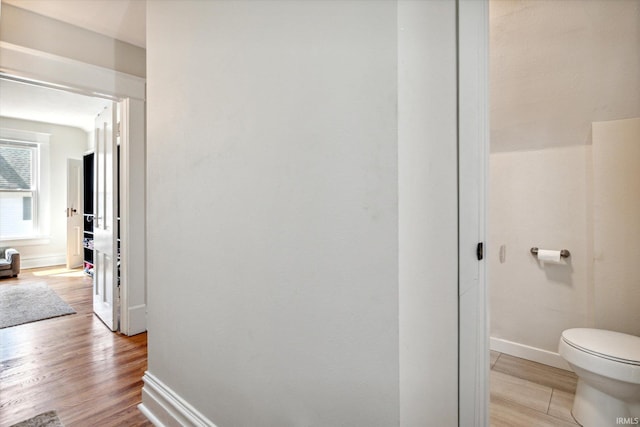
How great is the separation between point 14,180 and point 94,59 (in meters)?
4.37

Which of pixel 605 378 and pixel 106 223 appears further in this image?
pixel 106 223

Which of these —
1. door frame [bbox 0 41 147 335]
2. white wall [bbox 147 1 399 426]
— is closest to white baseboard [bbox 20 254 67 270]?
door frame [bbox 0 41 147 335]

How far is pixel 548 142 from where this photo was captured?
212cm

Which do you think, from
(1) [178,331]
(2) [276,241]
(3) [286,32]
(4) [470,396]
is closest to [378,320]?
(2) [276,241]

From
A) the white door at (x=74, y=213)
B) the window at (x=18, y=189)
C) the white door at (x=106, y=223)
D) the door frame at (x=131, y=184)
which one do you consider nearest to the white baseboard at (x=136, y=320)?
the door frame at (x=131, y=184)

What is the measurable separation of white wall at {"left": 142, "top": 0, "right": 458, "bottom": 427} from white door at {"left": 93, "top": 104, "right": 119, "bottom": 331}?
1915 millimetres

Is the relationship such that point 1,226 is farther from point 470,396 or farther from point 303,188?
point 470,396

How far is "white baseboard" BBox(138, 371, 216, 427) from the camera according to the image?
1.35m

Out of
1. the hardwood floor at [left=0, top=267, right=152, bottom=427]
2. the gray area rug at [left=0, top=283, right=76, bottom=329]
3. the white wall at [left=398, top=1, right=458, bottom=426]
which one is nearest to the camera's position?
the white wall at [left=398, top=1, right=458, bottom=426]

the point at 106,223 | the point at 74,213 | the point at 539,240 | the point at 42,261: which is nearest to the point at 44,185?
the point at 74,213

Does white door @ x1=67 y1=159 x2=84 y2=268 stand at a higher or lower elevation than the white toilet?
higher

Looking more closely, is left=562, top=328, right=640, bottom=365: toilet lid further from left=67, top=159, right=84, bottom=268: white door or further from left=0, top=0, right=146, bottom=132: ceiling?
left=67, top=159, right=84, bottom=268: white door

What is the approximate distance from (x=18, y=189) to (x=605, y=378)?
7.64 metres

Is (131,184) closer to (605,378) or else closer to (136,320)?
(136,320)
